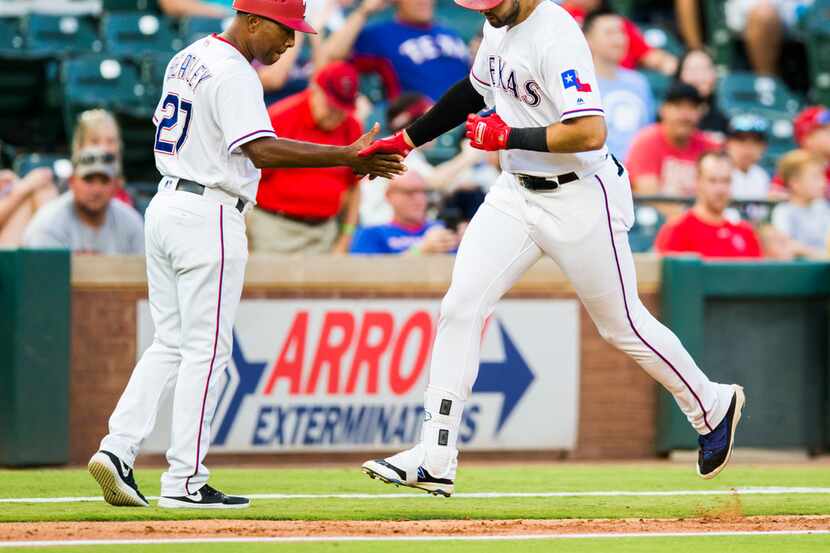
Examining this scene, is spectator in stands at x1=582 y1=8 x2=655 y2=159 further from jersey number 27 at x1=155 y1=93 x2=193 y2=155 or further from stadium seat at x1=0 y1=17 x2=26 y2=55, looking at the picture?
jersey number 27 at x1=155 y1=93 x2=193 y2=155

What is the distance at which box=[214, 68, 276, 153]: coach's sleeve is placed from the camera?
4.94m

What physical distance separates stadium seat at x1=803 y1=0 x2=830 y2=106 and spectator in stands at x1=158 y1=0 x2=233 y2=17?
5.08m

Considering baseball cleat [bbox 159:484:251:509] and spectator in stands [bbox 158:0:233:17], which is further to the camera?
spectator in stands [bbox 158:0:233:17]

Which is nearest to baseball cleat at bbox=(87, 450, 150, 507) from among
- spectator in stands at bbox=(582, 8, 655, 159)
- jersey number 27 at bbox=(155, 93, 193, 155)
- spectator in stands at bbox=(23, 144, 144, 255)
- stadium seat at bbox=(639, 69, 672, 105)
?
jersey number 27 at bbox=(155, 93, 193, 155)

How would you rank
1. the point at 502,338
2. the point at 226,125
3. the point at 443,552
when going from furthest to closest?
1. the point at 502,338
2. the point at 226,125
3. the point at 443,552

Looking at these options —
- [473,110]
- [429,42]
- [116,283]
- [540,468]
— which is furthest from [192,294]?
[429,42]

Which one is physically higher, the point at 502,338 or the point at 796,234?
the point at 796,234

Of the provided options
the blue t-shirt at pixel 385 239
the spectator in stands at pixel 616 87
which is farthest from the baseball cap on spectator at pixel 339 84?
the spectator in stands at pixel 616 87

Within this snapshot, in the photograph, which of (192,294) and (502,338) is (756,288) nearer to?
(502,338)

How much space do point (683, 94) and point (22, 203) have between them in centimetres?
414

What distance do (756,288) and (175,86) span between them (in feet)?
13.6

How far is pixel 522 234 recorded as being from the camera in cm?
517

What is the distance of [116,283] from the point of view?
7211mm

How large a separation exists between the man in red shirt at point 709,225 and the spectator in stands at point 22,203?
349 centimetres
